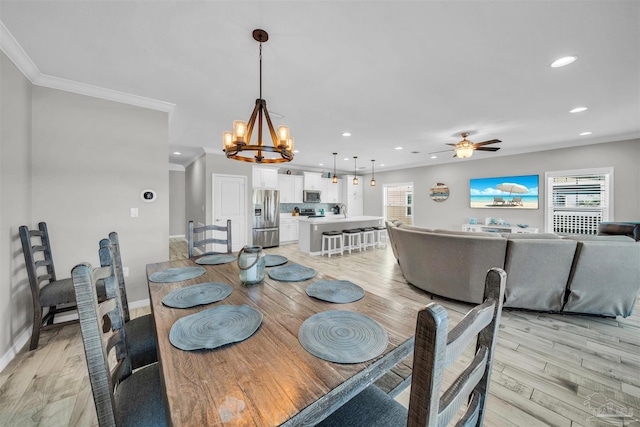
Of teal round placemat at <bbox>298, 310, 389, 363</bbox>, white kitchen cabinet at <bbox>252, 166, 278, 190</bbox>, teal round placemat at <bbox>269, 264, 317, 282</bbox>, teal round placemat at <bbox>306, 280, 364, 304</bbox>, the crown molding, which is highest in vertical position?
the crown molding

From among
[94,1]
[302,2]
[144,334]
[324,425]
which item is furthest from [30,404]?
[302,2]

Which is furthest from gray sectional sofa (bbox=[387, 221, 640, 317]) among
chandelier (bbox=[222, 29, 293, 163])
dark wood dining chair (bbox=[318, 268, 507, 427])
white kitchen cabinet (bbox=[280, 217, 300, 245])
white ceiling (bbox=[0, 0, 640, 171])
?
white kitchen cabinet (bbox=[280, 217, 300, 245])

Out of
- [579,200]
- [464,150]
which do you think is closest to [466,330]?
→ [464,150]

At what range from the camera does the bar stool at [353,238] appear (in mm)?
5902

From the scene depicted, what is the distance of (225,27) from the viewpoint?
1.71 meters

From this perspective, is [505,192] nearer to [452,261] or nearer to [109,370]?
[452,261]

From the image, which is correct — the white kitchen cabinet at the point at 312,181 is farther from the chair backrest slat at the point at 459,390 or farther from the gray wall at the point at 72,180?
the chair backrest slat at the point at 459,390

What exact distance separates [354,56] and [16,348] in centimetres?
377

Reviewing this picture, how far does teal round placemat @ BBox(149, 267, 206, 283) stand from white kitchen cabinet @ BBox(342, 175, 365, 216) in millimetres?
7154

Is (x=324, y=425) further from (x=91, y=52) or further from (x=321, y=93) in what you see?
(x=91, y=52)

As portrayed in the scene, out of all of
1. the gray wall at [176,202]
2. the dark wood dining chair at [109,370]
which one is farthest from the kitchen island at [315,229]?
the gray wall at [176,202]

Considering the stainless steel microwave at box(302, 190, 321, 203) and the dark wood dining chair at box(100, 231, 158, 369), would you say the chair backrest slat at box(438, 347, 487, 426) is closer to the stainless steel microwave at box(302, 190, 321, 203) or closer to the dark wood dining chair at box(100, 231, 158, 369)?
the dark wood dining chair at box(100, 231, 158, 369)

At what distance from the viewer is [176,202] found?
825cm

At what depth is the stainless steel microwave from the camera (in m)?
7.77
